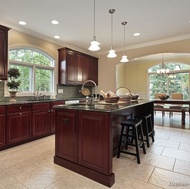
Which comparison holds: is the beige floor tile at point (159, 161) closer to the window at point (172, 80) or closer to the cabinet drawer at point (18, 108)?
the cabinet drawer at point (18, 108)

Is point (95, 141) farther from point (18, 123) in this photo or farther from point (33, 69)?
point (33, 69)

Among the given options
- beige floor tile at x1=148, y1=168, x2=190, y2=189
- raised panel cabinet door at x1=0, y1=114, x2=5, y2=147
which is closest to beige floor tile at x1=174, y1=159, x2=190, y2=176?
beige floor tile at x1=148, y1=168, x2=190, y2=189

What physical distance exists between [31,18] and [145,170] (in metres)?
3.89

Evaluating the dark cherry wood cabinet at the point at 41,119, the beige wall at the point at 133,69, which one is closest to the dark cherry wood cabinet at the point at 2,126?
the dark cherry wood cabinet at the point at 41,119

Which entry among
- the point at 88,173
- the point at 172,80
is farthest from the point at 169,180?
the point at 172,80

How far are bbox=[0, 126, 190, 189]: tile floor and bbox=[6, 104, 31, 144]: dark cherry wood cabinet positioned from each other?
243 mm

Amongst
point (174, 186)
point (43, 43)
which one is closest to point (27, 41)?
point (43, 43)

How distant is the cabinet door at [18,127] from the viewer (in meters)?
3.04

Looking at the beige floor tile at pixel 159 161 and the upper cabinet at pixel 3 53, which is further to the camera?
the upper cabinet at pixel 3 53

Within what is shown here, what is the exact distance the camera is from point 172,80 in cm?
759

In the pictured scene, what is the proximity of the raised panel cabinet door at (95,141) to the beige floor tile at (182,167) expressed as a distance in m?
1.12

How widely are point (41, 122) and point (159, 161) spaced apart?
9.15 feet

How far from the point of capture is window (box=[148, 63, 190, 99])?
282 inches

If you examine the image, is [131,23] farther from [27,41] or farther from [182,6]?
[27,41]
